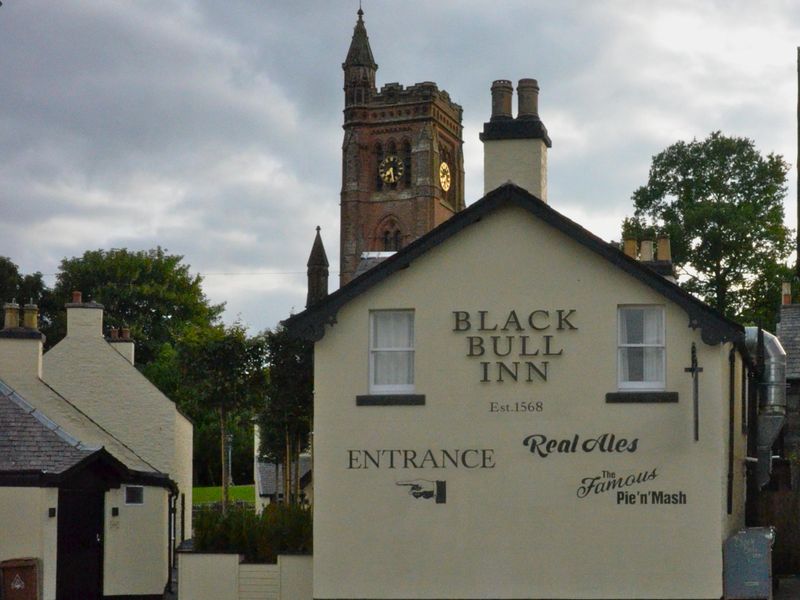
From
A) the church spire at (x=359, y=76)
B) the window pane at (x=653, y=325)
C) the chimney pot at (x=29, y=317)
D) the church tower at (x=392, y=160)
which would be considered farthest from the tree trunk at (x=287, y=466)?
the church spire at (x=359, y=76)

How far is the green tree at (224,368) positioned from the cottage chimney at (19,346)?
7.98 metres

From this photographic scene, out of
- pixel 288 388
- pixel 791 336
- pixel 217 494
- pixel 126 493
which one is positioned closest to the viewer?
pixel 126 493

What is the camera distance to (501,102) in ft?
83.7

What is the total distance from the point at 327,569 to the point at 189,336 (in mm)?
16620

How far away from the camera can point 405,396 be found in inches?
933

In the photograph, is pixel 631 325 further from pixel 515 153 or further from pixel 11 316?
pixel 11 316

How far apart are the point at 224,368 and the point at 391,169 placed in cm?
9968

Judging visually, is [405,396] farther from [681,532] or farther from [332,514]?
[681,532]

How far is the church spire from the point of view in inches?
5517

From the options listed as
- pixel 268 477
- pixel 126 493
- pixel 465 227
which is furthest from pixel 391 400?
pixel 268 477

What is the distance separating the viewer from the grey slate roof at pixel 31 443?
25453 mm

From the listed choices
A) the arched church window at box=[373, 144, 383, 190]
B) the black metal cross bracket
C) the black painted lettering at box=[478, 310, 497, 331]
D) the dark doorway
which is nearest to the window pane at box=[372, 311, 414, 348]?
the black painted lettering at box=[478, 310, 497, 331]

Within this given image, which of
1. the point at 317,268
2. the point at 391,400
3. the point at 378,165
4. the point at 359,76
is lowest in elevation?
the point at 391,400

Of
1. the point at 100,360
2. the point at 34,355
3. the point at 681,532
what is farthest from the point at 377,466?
the point at 100,360
